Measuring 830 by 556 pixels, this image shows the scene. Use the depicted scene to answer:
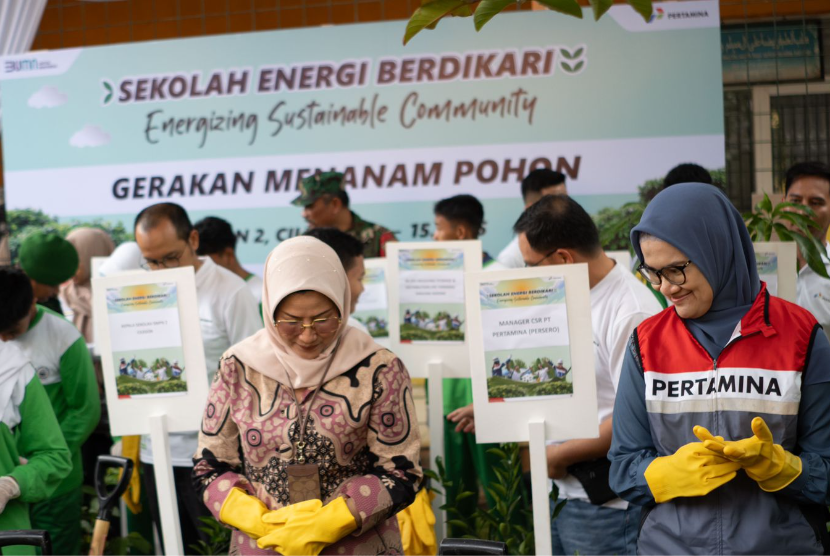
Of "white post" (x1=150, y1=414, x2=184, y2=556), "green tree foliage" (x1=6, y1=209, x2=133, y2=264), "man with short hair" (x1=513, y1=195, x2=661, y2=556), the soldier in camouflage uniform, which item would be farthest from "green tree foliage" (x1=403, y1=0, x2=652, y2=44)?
"green tree foliage" (x1=6, y1=209, x2=133, y2=264)

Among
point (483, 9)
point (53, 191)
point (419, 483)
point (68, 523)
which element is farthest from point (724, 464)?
point (53, 191)

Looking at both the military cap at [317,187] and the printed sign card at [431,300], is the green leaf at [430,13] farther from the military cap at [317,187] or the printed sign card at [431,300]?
the military cap at [317,187]

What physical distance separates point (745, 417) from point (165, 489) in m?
1.77

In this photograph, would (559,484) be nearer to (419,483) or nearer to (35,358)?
(419,483)

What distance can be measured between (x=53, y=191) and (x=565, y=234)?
3.92m

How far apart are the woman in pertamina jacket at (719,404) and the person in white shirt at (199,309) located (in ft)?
5.87

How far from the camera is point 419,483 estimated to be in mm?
2133

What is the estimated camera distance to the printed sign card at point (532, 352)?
233 centimetres

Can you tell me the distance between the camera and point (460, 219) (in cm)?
442

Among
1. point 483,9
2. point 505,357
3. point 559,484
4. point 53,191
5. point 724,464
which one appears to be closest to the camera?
point 483,9

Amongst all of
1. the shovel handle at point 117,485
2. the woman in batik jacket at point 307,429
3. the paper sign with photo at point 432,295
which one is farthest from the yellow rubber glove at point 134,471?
the woman in batik jacket at point 307,429

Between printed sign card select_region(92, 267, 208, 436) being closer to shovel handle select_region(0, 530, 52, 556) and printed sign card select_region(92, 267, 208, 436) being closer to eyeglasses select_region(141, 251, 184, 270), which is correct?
eyeglasses select_region(141, 251, 184, 270)

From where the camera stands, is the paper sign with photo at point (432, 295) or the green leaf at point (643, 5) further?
the paper sign with photo at point (432, 295)

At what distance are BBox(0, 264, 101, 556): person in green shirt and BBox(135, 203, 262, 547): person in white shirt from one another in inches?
9.7
